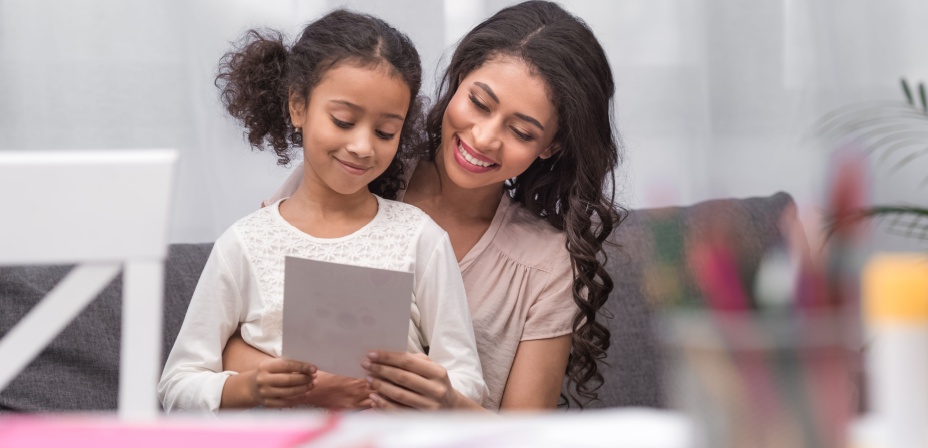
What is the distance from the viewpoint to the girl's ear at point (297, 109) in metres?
1.70

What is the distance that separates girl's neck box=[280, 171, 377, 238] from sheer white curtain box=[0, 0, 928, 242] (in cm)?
81

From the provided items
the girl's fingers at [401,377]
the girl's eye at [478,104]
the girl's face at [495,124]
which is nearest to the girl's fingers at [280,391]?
the girl's fingers at [401,377]

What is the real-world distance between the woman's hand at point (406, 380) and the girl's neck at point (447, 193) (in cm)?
51

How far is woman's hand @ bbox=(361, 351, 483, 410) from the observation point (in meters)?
1.45

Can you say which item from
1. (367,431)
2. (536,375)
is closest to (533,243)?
(536,375)

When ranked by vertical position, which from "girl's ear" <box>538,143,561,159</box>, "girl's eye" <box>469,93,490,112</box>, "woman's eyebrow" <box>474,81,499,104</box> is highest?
"woman's eyebrow" <box>474,81,499,104</box>

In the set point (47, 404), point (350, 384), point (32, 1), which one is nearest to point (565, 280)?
point (350, 384)

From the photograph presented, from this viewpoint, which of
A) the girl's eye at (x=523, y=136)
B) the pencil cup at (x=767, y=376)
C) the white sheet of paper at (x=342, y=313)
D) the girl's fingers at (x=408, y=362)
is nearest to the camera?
the pencil cup at (x=767, y=376)

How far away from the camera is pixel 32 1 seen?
2.39 metres

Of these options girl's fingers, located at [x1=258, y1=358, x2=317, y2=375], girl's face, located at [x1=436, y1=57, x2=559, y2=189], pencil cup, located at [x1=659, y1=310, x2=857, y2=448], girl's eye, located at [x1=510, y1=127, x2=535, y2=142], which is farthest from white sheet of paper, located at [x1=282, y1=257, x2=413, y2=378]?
pencil cup, located at [x1=659, y1=310, x2=857, y2=448]

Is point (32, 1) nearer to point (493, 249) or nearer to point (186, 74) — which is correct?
point (186, 74)

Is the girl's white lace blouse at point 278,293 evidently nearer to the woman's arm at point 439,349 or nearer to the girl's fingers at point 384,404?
the woman's arm at point 439,349

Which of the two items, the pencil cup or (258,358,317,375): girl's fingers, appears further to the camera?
(258,358,317,375): girl's fingers

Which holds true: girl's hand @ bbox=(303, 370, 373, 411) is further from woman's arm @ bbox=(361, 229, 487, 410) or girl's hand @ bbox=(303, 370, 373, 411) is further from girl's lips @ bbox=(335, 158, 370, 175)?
girl's lips @ bbox=(335, 158, 370, 175)
